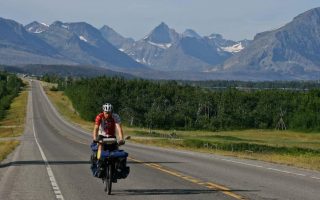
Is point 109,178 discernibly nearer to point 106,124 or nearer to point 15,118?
point 106,124

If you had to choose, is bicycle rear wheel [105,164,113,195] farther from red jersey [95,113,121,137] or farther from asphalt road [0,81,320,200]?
red jersey [95,113,121,137]

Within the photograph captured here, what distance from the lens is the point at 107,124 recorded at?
17625 mm

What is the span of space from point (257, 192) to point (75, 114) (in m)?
148

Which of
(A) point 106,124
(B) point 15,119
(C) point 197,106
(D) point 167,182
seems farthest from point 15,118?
(A) point 106,124

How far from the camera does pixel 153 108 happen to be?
16700cm

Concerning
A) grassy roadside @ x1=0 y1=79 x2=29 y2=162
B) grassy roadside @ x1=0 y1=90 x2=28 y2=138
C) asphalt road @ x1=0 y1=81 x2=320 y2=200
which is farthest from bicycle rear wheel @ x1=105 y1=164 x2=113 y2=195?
grassy roadside @ x1=0 y1=79 x2=29 y2=162

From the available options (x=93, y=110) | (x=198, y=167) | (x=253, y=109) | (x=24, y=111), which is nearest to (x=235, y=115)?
(x=253, y=109)

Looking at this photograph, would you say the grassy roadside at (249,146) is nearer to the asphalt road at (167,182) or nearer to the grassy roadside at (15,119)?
the asphalt road at (167,182)

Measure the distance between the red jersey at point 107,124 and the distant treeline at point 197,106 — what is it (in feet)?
421

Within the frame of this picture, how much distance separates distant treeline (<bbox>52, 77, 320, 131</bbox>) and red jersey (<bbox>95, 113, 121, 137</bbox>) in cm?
12836

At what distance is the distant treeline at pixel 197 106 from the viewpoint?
154 metres

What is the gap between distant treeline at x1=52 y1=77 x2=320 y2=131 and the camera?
154 meters

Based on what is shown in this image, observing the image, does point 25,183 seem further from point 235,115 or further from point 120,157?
point 235,115

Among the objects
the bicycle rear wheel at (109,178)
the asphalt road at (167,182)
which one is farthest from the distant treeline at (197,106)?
the bicycle rear wheel at (109,178)
